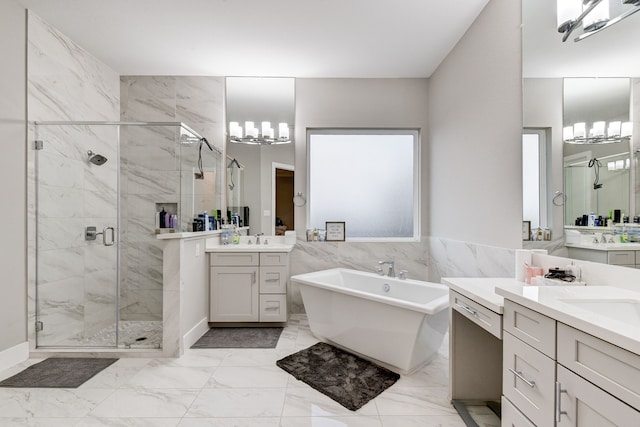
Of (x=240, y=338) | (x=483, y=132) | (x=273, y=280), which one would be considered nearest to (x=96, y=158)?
(x=273, y=280)

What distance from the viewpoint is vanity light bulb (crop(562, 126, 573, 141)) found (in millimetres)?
1710

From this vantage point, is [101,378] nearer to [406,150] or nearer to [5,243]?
[5,243]

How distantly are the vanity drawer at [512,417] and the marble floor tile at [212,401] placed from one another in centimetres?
49

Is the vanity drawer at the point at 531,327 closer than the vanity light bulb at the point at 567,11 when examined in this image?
Yes

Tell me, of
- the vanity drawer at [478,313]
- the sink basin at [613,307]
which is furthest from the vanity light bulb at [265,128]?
the sink basin at [613,307]

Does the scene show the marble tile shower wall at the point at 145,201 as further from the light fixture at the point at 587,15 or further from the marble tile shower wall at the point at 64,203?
the light fixture at the point at 587,15

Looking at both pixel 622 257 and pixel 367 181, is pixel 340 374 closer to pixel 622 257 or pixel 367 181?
pixel 622 257

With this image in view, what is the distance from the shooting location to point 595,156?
1.57 metres

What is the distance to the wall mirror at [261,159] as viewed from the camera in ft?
12.5

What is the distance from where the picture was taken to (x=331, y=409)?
1.94 meters

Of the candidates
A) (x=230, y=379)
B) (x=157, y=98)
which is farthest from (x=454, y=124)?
(x=157, y=98)

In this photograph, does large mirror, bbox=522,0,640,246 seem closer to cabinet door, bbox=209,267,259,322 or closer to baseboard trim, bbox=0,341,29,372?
cabinet door, bbox=209,267,259,322

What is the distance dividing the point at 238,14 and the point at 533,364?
3.02 m

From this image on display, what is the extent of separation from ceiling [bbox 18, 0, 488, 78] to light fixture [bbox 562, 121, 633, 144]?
1.40 metres
